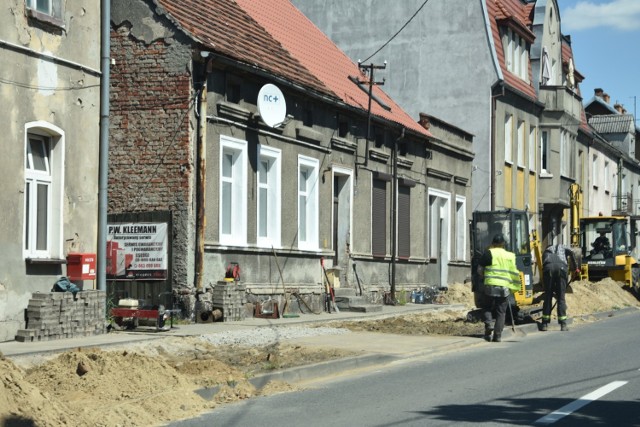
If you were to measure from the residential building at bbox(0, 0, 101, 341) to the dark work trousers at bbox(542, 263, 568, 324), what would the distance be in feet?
31.8

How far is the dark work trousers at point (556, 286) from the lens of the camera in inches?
877

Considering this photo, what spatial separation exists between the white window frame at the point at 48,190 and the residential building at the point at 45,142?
0.02 metres

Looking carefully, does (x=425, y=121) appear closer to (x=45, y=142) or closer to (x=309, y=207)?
(x=309, y=207)

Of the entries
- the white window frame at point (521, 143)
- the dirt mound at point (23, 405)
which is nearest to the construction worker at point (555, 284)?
the dirt mound at point (23, 405)

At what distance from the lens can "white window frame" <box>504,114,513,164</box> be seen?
3919cm

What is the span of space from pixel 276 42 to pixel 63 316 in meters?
11.5

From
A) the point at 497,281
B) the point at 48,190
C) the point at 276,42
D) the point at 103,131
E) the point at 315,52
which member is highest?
the point at 315,52

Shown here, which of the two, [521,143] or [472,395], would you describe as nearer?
[472,395]

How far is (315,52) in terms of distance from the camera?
30.3 meters

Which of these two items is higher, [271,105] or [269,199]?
[271,105]

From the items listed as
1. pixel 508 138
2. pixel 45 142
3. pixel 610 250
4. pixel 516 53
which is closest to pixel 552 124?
pixel 516 53

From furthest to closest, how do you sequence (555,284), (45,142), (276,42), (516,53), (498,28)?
(516,53), (498,28), (276,42), (555,284), (45,142)

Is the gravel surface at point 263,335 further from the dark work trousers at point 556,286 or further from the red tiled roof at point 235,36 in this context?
the red tiled roof at point 235,36

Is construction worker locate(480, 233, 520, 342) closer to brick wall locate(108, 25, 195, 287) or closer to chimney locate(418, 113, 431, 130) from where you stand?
brick wall locate(108, 25, 195, 287)
